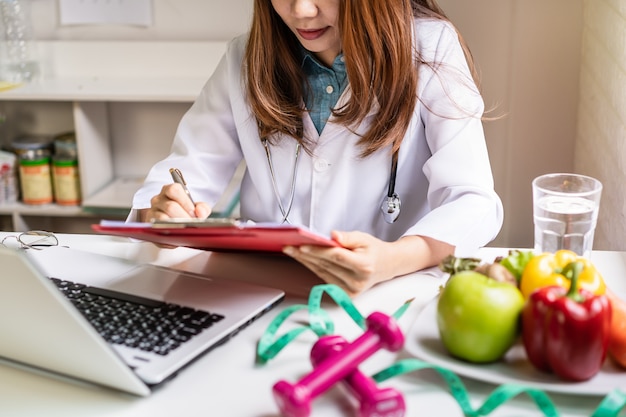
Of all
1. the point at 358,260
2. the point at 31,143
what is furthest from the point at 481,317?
the point at 31,143

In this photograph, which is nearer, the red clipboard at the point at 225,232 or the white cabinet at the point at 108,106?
the red clipboard at the point at 225,232

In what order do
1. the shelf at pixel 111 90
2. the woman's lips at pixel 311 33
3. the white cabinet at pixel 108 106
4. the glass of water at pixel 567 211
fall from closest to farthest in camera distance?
the glass of water at pixel 567 211, the woman's lips at pixel 311 33, the shelf at pixel 111 90, the white cabinet at pixel 108 106

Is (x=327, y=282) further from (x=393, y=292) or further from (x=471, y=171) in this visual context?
(x=471, y=171)

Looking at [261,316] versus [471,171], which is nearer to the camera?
[261,316]

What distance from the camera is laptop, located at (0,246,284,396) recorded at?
81 cm

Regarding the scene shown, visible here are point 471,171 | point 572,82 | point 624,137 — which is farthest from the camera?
point 572,82

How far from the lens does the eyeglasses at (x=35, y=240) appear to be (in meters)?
1.30

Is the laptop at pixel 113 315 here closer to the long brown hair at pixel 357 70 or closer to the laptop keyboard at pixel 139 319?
the laptop keyboard at pixel 139 319

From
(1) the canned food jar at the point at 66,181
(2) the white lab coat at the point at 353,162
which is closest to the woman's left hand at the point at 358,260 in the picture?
(2) the white lab coat at the point at 353,162

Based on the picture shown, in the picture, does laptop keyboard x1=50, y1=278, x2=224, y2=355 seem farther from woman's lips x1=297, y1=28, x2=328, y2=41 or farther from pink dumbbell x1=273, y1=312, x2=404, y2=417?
woman's lips x1=297, y1=28, x2=328, y2=41

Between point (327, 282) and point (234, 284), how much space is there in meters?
0.13

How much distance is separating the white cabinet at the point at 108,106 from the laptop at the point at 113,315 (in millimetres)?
1472

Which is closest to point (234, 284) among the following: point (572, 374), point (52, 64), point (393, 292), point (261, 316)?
point (261, 316)

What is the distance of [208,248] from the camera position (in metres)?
1.20
